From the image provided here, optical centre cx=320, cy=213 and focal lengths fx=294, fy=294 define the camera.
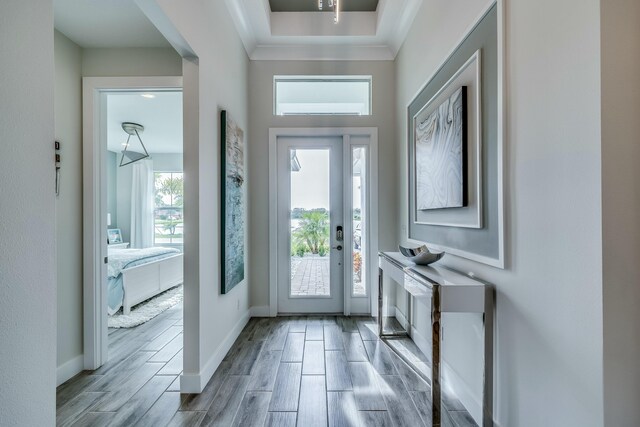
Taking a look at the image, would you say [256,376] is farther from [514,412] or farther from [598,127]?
[598,127]

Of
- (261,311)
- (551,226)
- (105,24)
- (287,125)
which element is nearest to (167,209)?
(261,311)

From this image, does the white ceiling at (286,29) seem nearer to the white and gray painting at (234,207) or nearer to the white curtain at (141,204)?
the white and gray painting at (234,207)

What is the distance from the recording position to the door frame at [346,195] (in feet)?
11.7

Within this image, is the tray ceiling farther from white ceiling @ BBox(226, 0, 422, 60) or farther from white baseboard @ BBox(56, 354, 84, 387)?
white baseboard @ BBox(56, 354, 84, 387)

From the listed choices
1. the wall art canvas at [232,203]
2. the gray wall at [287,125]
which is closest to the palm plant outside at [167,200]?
the gray wall at [287,125]

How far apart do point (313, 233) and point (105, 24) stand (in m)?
2.71

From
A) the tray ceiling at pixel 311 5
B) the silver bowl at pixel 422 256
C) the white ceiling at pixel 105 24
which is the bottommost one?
the silver bowl at pixel 422 256

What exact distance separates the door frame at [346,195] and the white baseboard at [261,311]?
0.13 ft

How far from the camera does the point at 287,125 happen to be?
3.60 metres

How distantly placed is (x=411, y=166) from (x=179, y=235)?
6546 millimetres

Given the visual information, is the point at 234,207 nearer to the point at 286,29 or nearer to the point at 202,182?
the point at 202,182

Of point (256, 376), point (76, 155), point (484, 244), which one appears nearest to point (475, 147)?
point (484, 244)

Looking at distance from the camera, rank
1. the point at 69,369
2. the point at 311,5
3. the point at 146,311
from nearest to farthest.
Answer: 1. the point at 69,369
2. the point at 311,5
3. the point at 146,311

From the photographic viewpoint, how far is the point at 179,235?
755cm
